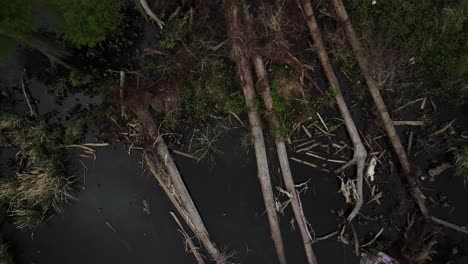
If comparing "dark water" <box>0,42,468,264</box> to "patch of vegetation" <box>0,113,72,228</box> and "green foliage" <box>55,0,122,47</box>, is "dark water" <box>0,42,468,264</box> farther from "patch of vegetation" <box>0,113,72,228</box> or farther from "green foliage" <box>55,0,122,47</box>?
"green foliage" <box>55,0,122,47</box>

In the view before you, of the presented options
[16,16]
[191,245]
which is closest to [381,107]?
[191,245]

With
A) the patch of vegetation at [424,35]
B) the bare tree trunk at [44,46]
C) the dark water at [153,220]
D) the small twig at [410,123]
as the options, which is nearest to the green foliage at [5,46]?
the bare tree trunk at [44,46]

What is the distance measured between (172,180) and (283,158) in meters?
1.64

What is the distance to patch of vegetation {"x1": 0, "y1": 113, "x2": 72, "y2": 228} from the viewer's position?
480 cm

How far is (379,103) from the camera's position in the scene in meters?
4.71

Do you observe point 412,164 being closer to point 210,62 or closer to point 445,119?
point 445,119

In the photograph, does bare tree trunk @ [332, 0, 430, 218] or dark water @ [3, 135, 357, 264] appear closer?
bare tree trunk @ [332, 0, 430, 218]

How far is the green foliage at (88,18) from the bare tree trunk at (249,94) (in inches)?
60.6

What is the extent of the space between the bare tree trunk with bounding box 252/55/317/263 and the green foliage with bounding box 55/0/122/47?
6.56 feet

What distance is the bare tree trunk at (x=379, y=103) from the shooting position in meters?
4.69

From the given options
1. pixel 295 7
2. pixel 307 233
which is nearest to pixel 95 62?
pixel 295 7

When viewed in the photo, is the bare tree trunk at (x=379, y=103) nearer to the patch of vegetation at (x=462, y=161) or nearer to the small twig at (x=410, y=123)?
the small twig at (x=410, y=123)

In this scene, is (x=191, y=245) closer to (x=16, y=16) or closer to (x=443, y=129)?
(x=16, y=16)

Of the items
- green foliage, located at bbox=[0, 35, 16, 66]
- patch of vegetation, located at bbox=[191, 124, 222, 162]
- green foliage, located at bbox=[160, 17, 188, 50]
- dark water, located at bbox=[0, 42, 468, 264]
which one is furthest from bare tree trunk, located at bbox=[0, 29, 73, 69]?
patch of vegetation, located at bbox=[191, 124, 222, 162]
